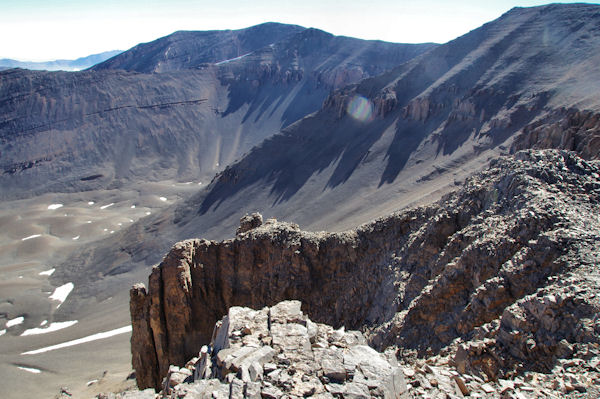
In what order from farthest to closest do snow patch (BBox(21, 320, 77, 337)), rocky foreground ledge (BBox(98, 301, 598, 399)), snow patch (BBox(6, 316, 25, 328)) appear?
snow patch (BBox(6, 316, 25, 328)), snow patch (BBox(21, 320, 77, 337)), rocky foreground ledge (BBox(98, 301, 598, 399))

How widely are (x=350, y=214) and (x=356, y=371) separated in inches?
2217

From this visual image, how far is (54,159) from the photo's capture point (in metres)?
151

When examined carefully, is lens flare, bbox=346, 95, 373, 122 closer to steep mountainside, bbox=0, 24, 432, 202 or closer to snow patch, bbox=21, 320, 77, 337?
steep mountainside, bbox=0, 24, 432, 202

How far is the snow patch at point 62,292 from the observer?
243 feet

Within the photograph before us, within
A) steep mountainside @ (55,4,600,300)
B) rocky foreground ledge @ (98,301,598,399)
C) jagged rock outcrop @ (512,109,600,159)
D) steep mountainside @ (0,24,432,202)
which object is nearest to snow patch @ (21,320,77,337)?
steep mountainside @ (55,4,600,300)

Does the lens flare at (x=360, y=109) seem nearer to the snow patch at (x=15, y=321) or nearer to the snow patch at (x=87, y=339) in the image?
the snow patch at (x=87, y=339)

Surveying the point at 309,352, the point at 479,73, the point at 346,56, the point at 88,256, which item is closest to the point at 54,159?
the point at 88,256

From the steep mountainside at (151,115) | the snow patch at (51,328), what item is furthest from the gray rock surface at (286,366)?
the steep mountainside at (151,115)

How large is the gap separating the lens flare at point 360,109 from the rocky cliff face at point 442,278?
7001cm

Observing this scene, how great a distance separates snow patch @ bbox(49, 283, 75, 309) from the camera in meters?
74.1

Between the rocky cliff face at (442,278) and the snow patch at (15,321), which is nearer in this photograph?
the rocky cliff face at (442,278)

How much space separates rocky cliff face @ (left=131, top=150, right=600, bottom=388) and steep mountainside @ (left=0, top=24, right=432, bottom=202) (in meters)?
119

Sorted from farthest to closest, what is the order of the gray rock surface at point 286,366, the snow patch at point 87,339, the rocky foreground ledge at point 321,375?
the snow patch at point 87,339, the gray rock surface at point 286,366, the rocky foreground ledge at point 321,375

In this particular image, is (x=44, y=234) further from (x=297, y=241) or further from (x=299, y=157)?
(x=297, y=241)
